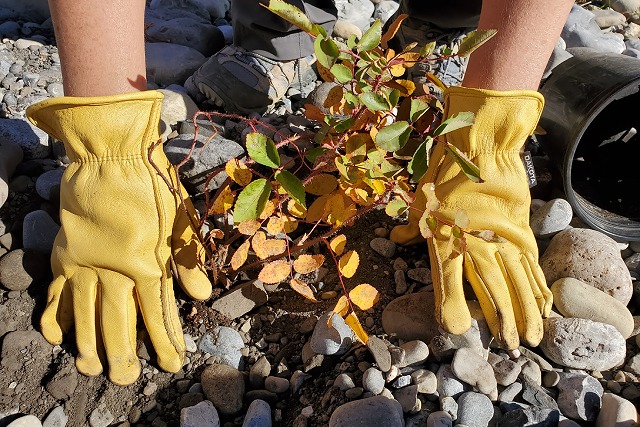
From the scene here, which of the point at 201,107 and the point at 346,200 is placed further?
the point at 201,107

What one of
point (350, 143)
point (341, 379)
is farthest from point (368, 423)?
point (350, 143)

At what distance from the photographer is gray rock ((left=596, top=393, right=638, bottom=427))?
4.58 feet

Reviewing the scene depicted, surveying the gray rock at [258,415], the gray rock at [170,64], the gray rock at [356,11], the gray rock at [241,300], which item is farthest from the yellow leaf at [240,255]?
the gray rock at [356,11]

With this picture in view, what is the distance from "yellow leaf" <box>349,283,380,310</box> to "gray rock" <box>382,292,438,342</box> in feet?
0.73

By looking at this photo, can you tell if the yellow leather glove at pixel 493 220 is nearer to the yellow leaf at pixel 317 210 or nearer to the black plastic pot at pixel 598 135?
the yellow leaf at pixel 317 210

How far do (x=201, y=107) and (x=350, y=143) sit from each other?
1.19 m

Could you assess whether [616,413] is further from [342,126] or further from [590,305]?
[342,126]

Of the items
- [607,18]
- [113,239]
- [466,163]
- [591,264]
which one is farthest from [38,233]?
[607,18]

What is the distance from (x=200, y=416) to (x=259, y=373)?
0.20 metres

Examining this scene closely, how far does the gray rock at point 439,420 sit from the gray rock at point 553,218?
0.85 m

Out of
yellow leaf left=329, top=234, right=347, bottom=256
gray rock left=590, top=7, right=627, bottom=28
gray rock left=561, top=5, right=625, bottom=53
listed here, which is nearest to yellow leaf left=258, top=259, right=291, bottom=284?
yellow leaf left=329, top=234, right=347, bottom=256

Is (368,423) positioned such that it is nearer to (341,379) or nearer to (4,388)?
(341,379)

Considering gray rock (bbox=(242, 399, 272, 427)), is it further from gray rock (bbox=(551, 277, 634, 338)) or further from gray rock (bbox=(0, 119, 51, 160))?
gray rock (bbox=(0, 119, 51, 160))

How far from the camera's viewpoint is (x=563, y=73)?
218cm
